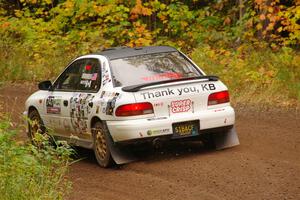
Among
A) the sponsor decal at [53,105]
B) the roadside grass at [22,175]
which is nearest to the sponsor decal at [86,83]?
the sponsor decal at [53,105]

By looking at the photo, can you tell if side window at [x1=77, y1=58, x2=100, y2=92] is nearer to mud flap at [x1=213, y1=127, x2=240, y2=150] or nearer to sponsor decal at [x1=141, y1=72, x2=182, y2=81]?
sponsor decal at [x1=141, y1=72, x2=182, y2=81]

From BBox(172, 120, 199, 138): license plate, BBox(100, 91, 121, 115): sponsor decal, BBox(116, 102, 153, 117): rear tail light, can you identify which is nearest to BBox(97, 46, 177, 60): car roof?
BBox(100, 91, 121, 115): sponsor decal

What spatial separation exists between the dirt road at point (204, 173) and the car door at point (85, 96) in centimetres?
57

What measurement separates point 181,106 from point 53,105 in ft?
8.47

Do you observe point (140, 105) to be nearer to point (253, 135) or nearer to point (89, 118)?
point (89, 118)

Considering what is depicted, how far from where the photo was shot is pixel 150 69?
10852 mm

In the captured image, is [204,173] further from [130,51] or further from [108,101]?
[130,51]

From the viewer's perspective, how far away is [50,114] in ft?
39.7

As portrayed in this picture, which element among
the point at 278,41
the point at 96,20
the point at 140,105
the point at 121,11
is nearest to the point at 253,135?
the point at 140,105

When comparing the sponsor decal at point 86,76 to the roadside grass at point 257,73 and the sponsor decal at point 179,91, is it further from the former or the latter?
the roadside grass at point 257,73

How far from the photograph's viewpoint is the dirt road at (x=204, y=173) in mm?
8609

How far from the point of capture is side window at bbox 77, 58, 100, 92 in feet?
36.3

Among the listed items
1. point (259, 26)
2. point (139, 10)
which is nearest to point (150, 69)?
point (259, 26)

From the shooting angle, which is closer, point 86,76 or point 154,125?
point 154,125
